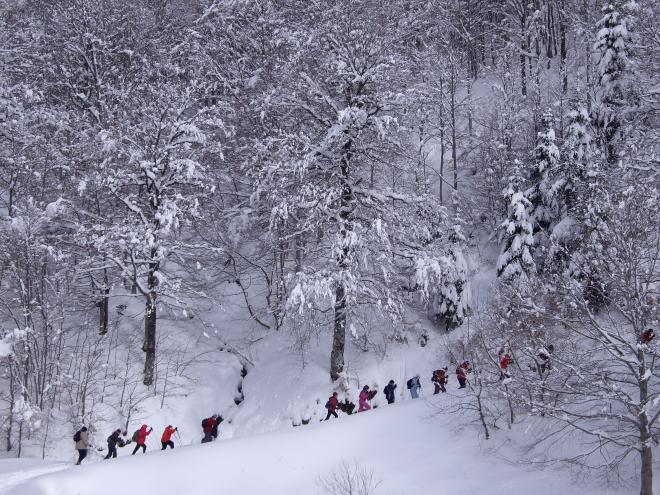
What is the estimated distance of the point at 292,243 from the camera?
24.3 m

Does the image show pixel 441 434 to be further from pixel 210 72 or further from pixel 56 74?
pixel 56 74

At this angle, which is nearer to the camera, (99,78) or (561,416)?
(561,416)

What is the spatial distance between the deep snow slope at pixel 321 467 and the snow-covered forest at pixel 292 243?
0.20 metres

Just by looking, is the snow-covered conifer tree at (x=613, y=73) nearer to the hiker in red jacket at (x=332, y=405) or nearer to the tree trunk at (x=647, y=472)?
the tree trunk at (x=647, y=472)

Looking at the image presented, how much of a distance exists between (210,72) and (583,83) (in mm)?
20946

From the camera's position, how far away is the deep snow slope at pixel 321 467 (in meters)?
11.8

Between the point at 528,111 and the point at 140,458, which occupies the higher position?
the point at 528,111

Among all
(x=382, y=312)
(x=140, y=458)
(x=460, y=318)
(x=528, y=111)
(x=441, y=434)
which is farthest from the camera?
(x=528, y=111)

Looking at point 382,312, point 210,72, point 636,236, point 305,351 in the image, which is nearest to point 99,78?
point 210,72

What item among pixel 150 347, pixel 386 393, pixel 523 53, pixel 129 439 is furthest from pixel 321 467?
pixel 523 53

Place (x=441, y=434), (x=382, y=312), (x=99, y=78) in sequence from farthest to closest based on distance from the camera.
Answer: (x=99, y=78) → (x=382, y=312) → (x=441, y=434)

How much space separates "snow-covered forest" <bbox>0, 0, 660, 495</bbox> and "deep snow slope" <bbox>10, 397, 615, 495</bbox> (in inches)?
8.0

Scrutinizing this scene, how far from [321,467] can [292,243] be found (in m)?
12.5

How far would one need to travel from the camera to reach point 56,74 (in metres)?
23.6
